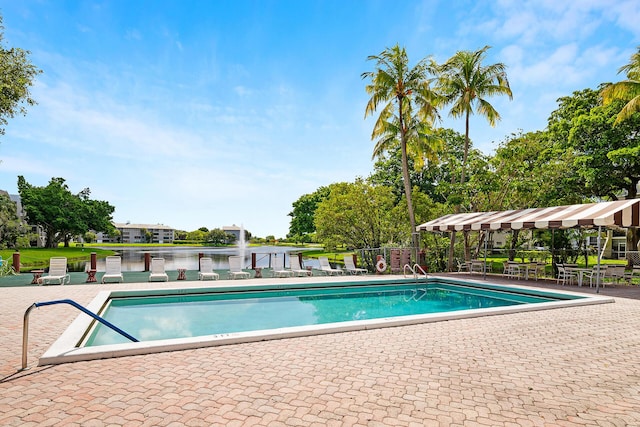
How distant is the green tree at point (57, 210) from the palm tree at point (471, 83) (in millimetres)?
49286

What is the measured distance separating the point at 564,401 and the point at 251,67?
16415 mm

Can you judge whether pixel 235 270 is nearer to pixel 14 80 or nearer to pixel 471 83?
pixel 14 80

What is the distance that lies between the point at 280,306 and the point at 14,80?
12.8 m

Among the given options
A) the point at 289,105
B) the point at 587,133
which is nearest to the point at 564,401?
the point at 289,105

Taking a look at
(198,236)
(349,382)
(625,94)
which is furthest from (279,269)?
(198,236)

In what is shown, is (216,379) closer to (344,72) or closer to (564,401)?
(564,401)

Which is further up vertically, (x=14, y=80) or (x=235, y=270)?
(x=14, y=80)

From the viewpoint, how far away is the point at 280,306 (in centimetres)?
1138

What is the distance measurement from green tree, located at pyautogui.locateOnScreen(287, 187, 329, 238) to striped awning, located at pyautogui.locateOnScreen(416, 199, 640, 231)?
38805 millimetres

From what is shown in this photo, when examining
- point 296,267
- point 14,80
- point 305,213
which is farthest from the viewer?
point 305,213

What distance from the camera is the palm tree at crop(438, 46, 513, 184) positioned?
19.2 metres

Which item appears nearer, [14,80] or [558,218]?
[558,218]

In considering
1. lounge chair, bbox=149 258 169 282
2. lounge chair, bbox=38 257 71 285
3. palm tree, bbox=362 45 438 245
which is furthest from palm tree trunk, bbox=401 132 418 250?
lounge chair, bbox=38 257 71 285

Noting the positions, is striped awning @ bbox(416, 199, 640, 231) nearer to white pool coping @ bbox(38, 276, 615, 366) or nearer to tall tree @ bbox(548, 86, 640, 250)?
white pool coping @ bbox(38, 276, 615, 366)
